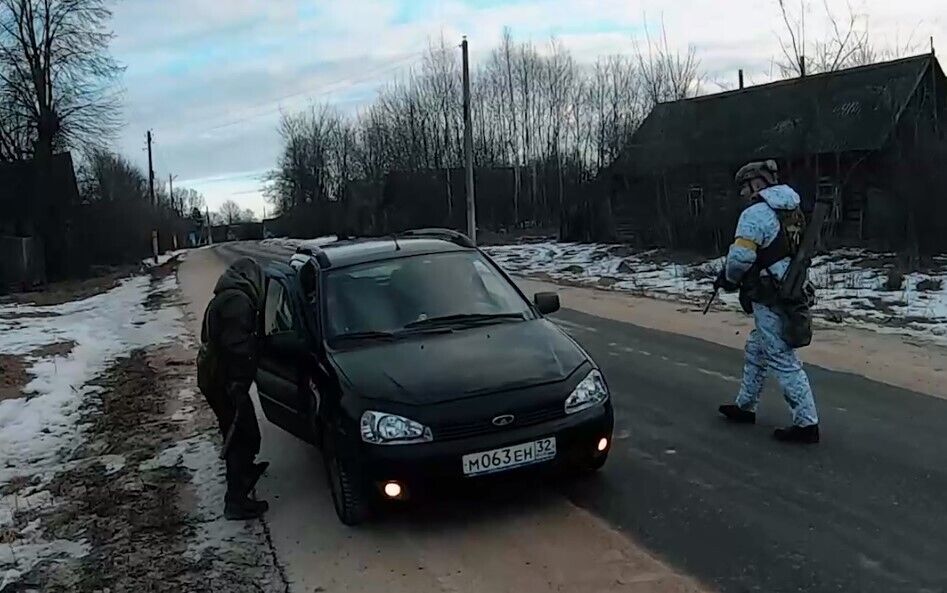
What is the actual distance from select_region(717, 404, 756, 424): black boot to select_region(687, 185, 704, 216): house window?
21559 millimetres

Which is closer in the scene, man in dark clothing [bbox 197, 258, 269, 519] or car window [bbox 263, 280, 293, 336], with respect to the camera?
man in dark clothing [bbox 197, 258, 269, 519]

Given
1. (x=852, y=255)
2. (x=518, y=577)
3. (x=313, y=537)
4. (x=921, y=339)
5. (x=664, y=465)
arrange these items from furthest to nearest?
(x=852, y=255) < (x=921, y=339) < (x=664, y=465) < (x=313, y=537) < (x=518, y=577)

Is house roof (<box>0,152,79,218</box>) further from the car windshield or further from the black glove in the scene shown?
the black glove

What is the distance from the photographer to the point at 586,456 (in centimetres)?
546

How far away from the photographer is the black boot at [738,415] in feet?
23.4

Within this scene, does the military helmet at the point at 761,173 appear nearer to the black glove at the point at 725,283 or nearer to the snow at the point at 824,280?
the black glove at the point at 725,283

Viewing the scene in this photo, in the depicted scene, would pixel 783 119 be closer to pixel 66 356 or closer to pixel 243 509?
pixel 66 356

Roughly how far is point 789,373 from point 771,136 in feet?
98.8

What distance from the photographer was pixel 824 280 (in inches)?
723

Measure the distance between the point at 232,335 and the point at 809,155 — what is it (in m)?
28.4

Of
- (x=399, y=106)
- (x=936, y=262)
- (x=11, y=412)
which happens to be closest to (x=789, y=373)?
(x=11, y=412)

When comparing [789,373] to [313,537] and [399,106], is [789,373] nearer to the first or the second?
[313,537]

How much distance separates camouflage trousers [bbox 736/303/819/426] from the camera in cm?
647

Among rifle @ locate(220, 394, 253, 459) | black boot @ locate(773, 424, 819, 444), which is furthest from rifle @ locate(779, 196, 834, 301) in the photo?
rifle @ locate(220, 394, 253, 459)
